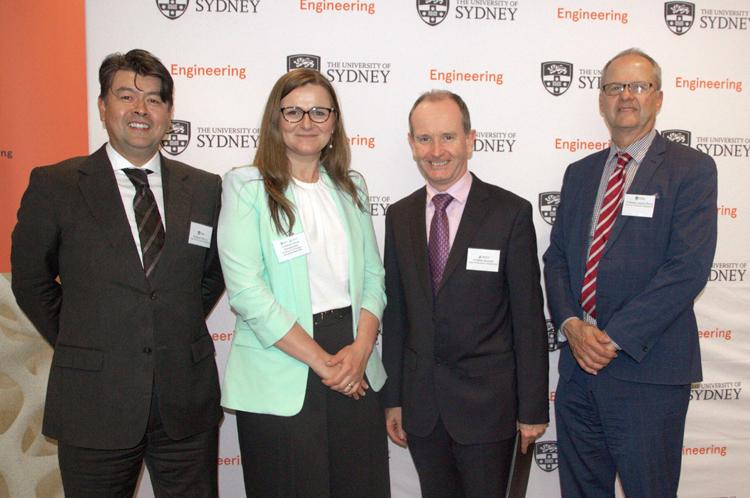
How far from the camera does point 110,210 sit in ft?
6.41

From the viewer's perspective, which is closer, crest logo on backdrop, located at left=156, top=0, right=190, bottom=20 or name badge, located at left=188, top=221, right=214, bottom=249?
name badge, located at left=188, top=221, right=214, bottom=249

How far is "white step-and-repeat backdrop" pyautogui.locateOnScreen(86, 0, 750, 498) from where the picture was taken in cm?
292

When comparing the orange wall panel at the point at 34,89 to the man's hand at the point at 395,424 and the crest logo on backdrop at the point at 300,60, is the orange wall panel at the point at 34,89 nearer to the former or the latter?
the crest logo on backdrop at the point at 300,60

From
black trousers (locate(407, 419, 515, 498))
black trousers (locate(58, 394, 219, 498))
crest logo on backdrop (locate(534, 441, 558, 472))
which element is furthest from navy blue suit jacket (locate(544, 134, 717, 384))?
black trousers (locate(58, 394, 219, 498))

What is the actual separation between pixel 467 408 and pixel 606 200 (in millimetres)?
1076

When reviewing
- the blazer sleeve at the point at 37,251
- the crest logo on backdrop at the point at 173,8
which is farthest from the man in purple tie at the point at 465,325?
the crest logo on backdrop at the point at 173,8

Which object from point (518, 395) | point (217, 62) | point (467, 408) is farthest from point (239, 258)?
point (217, 62)

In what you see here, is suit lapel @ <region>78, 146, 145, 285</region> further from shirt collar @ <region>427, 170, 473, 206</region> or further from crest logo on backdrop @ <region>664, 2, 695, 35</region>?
crest logo on backdrop @ <region>664, 2, 695, 35</region>

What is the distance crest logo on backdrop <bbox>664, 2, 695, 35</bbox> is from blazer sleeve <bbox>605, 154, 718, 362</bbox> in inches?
49.8

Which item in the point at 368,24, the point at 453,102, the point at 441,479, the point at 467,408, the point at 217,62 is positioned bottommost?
the point at 441,479

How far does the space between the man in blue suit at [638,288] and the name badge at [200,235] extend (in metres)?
1.50

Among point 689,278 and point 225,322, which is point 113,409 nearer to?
point 225,322

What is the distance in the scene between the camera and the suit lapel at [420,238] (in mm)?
2170

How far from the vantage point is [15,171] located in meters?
2.69
